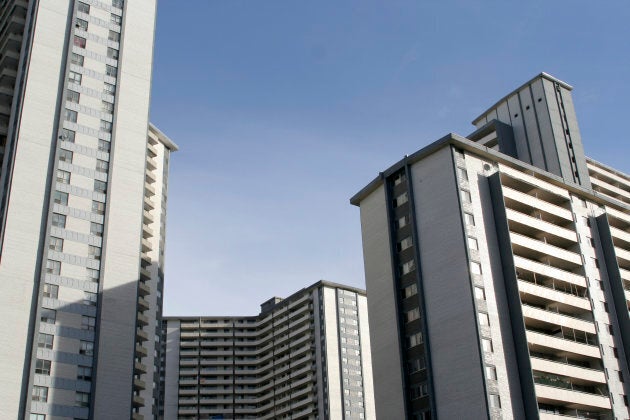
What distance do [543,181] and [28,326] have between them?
56.2 metres

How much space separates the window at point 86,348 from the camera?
245 feet

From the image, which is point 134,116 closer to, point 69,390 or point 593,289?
point 69,390

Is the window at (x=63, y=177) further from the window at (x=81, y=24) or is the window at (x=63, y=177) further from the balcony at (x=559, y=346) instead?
the balcony at (x=559, y=346)

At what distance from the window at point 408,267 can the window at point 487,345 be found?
11141 millimetres

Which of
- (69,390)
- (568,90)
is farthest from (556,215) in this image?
(69,390)

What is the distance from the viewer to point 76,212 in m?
80.1

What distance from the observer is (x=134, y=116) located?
295 feet

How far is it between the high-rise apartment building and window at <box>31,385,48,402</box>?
72534 millimetres

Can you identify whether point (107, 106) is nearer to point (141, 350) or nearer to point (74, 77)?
point (74, 77)

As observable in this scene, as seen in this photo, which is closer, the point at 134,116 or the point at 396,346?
the point at 396,346

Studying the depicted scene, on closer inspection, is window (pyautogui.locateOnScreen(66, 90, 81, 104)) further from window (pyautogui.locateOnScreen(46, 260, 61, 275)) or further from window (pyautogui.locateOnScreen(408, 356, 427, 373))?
window (pyautogui.locateOnScreen(408, 356, 427, 373))

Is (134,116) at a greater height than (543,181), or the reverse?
(134,116)

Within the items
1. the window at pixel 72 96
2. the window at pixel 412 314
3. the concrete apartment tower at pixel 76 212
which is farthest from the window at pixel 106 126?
the window at pixel 412 314

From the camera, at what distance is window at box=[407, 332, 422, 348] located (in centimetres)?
7209
